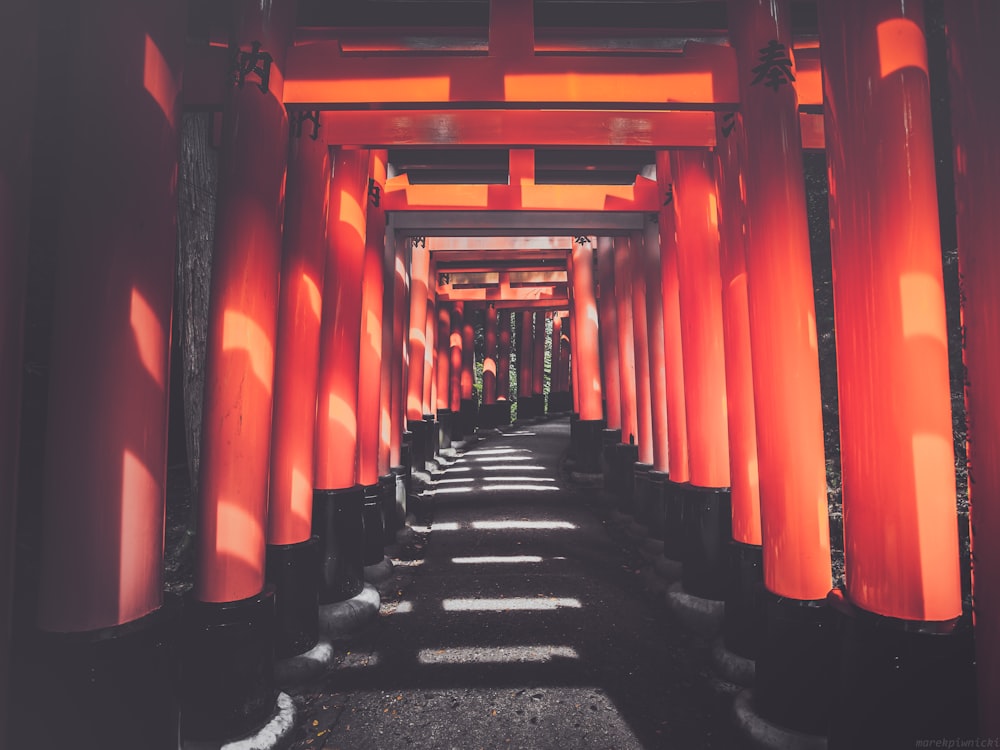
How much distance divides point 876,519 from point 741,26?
2.80 m

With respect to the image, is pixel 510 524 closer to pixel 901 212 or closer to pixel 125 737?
pixel 125 737

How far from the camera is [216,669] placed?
2.62 m

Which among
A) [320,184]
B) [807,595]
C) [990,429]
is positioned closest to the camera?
[990,429]

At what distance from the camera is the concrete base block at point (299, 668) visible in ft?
11.1

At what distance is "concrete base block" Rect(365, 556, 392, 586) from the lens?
5211 mm

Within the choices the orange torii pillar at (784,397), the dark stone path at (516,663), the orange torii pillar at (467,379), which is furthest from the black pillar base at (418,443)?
the orange torii pillar at (784,397)

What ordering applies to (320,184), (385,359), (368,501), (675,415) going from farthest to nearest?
(385,359) → (368,501) → (675,415) → (320,184)

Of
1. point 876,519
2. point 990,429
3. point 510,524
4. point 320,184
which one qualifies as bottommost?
point 510,524

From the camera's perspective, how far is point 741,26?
3049mm

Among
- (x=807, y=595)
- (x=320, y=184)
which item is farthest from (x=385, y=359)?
(x=807, y=595)

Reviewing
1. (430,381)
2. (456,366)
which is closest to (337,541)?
(430,381)

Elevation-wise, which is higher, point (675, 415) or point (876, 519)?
point (675, 415)

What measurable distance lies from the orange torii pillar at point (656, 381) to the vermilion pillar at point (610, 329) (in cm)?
274

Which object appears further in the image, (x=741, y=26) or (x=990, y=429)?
(x=741, y=26)
